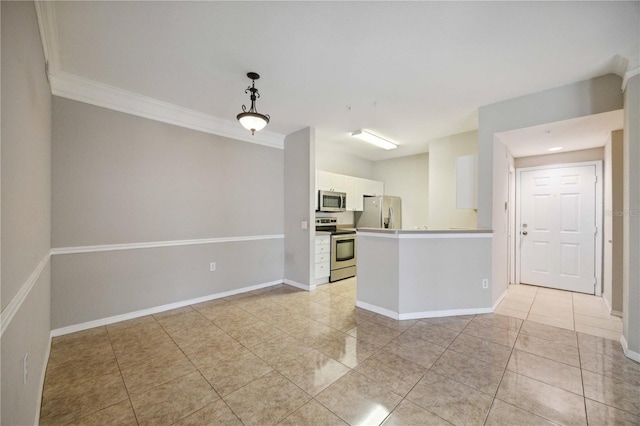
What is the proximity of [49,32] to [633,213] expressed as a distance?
5167 mm

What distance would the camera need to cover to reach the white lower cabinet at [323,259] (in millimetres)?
4594

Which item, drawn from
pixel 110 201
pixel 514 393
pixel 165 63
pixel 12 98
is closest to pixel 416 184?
pixel 514 393

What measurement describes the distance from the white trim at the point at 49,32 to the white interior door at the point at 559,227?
21.0ft

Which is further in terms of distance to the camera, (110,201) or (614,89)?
(110,201)

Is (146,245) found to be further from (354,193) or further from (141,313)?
(354,193)

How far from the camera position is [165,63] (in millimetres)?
2494

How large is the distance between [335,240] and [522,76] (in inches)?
135

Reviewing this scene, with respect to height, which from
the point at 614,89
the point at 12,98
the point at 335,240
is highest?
the point at 614,89

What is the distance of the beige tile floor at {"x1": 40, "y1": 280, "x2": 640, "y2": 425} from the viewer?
5.49 feet

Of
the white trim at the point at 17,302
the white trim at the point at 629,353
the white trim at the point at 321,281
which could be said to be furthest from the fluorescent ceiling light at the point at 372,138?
the white trim at the point at 17,302

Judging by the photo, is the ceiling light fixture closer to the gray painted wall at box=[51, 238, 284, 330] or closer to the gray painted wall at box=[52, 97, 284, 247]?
the gray painted wall at box=[52, 97, 284, 247]

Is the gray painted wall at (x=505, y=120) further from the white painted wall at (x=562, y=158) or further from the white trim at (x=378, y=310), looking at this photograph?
the white trim at (x=378, y=310)

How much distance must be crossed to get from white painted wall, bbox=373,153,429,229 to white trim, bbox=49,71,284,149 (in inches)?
143

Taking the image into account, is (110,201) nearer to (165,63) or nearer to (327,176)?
(165,63)
